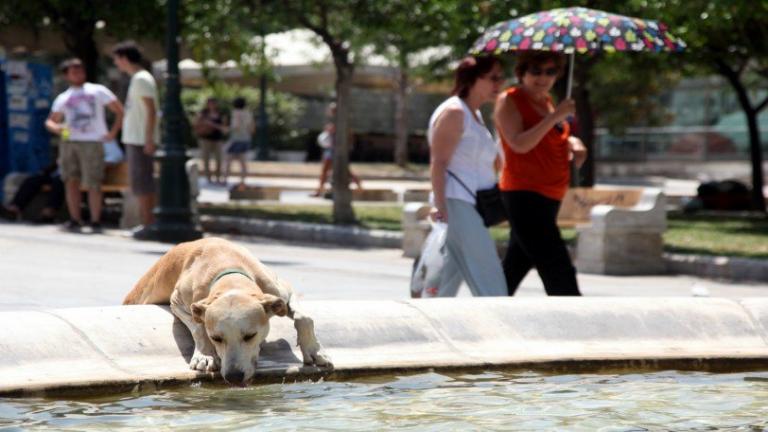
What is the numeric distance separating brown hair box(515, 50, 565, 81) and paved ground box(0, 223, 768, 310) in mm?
1536

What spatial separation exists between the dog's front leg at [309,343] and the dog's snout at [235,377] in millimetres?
441

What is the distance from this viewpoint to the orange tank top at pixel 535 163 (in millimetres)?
8180

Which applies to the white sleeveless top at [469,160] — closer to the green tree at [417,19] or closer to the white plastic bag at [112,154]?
the white plastic bag at [112,154]

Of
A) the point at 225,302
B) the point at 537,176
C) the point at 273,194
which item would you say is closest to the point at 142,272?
the point at 537,176

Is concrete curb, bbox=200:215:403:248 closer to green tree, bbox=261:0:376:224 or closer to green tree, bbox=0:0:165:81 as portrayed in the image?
green tree, bbox=261:0:376:224

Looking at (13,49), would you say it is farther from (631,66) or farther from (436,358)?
(436,358)

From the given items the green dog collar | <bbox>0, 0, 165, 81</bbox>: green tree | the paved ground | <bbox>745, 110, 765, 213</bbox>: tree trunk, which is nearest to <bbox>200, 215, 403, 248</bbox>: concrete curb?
the paved ground

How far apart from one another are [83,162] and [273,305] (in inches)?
421

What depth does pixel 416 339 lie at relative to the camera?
21.2 feet

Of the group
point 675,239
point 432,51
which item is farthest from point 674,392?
point 432,51

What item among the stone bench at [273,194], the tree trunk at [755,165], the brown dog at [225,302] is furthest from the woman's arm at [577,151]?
the tree trunk at [755,165]

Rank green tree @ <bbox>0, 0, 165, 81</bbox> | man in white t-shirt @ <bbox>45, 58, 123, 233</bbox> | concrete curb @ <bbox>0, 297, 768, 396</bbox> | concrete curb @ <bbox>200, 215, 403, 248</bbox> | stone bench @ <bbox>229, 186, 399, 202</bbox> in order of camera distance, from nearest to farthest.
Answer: concrete curb @ <bbox>0, 297, 768, 396</bbox>, man in white t-shirt @ <bbox>45, 58, 123, 233</bbox>, concrete curb @ <bbox>200, 215, 403, 248</bbox>, green tree @ <bbox>0, 0, 165, 81</bbox>, stone bench @ <bbox>229, 186, 399, 202</bbox>

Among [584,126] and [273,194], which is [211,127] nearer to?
[273,194]

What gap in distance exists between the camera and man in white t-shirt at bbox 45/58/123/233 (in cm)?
1598
